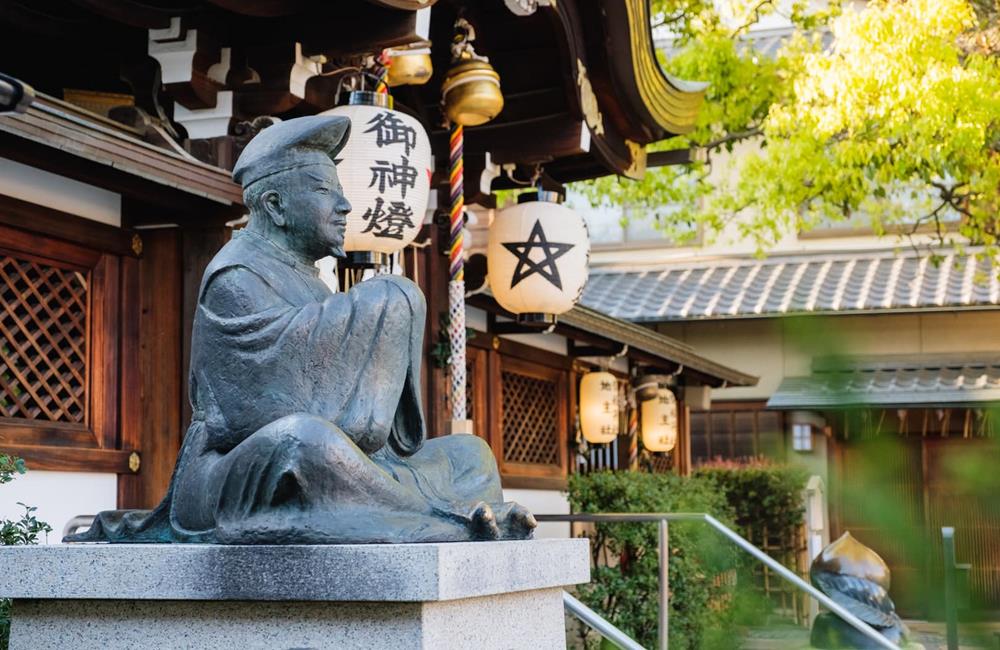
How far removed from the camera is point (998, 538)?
1347mm

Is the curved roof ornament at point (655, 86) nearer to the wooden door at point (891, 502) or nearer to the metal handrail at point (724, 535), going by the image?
the metal handrail at point (724, 535)

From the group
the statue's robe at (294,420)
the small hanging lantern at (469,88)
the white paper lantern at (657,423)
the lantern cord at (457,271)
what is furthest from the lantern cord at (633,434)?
the statue's robe at (294,420)

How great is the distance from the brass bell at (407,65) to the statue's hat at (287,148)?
371 centimetres

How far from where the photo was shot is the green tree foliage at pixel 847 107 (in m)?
12.0

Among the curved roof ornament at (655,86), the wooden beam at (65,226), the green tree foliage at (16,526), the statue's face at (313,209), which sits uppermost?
the curved roof ornament at (655,86)

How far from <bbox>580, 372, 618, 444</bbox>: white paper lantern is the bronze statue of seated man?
9.82 meters

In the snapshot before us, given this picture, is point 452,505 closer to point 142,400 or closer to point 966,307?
point 142,400

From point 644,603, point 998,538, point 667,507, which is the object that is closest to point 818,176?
point 667,507

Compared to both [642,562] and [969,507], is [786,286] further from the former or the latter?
[969,507]

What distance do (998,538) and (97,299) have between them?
6.36m

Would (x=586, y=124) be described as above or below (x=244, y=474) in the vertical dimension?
above

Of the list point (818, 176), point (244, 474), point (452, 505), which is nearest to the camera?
point (244, 474)

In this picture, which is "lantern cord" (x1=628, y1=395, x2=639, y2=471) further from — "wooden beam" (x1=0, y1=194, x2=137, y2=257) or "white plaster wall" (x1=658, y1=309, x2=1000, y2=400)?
"wooden beam" (x1=0, y1=194, x2=137, y2=257)

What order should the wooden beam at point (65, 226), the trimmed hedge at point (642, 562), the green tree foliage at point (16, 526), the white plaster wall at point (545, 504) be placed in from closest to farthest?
the green tree foliage at point (16, 526) < the wooden beam at point (65, 226) < the trimmed hedge at point (642, 562) < the white plaster wall at point (545, 504)
